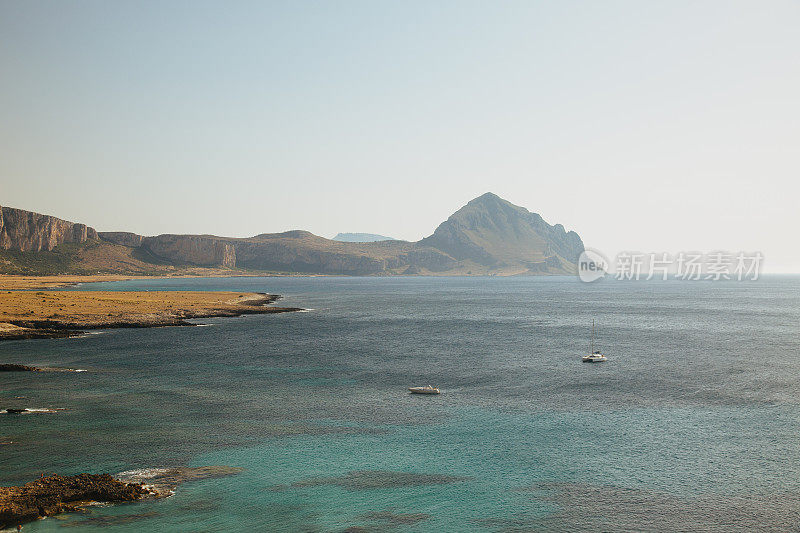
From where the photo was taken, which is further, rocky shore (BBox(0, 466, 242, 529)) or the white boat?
the white boat

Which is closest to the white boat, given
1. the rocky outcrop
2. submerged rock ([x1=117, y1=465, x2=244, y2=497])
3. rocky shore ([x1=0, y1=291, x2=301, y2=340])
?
submerged rock ([x1=117, y1=465, x2=244, y2=497])

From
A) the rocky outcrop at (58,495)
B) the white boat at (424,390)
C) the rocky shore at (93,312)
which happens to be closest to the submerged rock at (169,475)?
the rocky outcrop at (58,495)

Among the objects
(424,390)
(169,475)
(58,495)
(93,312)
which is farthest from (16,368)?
(93,312)

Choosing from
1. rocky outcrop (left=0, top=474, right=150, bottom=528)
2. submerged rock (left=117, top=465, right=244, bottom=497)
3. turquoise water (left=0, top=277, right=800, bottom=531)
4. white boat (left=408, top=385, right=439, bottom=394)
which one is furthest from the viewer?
white boat (left=408, top=385, right=439, bottom=394)

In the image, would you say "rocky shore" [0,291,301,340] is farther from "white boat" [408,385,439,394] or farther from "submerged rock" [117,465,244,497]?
"submerged rock" [117,465,244,497]

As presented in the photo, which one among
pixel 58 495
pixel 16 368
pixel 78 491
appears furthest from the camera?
pixel 16 368

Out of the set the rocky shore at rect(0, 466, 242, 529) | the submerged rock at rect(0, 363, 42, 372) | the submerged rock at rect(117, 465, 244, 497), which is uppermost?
the rocky shore at rect(0, 466, 242, 529)

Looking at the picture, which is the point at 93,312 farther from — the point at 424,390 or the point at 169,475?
the point at 169,475
